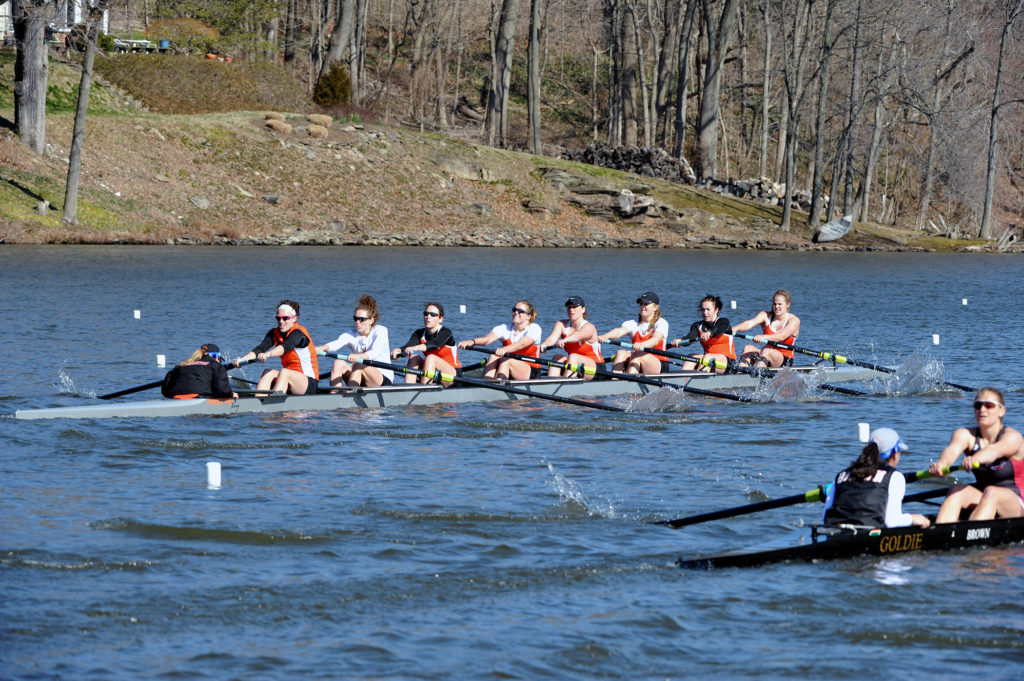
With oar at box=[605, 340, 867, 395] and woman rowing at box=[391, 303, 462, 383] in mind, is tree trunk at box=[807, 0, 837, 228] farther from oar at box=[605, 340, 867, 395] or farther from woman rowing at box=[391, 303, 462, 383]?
woman rowing at box=[391, 303, 462, 383]

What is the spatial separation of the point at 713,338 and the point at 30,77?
33067mm

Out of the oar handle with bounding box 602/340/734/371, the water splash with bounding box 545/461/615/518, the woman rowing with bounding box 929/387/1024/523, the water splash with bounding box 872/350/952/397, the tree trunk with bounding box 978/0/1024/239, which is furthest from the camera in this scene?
the tree trunk with bounding box 978/0/1024/239

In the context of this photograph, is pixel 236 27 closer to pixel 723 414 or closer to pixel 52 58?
pixel 52 58

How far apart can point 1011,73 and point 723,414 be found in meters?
62.5

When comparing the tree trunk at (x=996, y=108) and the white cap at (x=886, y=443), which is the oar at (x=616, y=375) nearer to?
the white cap at (x=886, y=443)

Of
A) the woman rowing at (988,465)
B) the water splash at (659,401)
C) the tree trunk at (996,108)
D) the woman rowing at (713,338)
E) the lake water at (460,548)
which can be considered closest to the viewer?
the lake water at (460,548)

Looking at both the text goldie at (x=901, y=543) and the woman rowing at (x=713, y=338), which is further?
the woman rowing at (x=713, y=338)

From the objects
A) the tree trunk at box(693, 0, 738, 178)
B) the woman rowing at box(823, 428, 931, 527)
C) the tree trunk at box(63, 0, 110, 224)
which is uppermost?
the tree trunk at box(693, 0, 738, 178)

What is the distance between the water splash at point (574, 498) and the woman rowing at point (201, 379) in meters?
4.49

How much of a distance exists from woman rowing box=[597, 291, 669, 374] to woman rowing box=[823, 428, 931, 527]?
8398 mm

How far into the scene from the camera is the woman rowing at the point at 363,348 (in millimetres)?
16125

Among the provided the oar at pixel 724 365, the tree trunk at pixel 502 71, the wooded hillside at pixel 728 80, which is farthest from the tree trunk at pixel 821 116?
the oar at pixel 724 365

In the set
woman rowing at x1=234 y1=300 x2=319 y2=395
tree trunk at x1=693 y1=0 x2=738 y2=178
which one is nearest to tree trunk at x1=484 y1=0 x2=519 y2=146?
tree trunk at x1=693 y1=0 x2=738 y2=178

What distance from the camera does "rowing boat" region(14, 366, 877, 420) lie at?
49.6 ft
